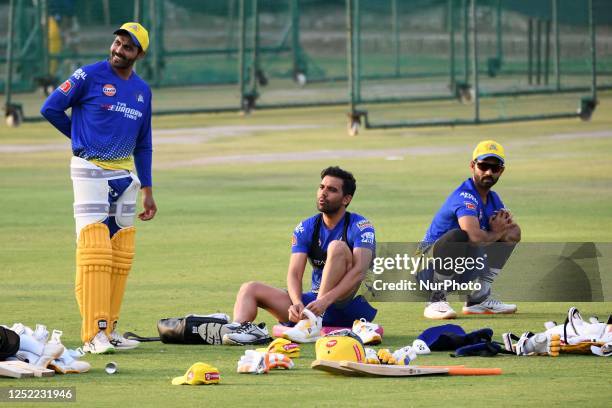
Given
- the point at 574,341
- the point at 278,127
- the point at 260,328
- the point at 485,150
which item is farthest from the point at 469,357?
the point at 278,127

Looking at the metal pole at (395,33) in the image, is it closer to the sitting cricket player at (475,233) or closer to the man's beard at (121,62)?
the sitting cricket player at (475,233)

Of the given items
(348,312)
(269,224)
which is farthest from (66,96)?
(269,224)

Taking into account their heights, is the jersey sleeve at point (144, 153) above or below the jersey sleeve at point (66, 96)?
below

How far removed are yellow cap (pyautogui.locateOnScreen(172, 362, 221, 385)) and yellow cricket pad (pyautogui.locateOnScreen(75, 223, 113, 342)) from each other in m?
1.58

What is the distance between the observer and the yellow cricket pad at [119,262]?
1127 centimetres

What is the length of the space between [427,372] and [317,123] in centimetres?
2309

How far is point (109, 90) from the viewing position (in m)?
11.1

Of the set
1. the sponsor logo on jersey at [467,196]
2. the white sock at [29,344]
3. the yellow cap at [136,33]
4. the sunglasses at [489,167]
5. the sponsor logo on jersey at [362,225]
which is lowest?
the white sock at [29,344]

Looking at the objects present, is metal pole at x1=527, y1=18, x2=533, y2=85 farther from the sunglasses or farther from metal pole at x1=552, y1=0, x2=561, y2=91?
the sunglasses

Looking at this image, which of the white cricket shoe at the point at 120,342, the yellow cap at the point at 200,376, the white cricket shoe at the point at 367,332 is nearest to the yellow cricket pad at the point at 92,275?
the white cricket shoe at the point at 120,342

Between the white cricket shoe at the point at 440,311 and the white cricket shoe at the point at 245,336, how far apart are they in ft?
6.04

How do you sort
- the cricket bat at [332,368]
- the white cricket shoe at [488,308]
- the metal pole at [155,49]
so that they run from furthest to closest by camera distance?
1. the metal pole at [155,49]
2. the white cricket shoe at [488,308]
3. the cricket bat at [332,368]

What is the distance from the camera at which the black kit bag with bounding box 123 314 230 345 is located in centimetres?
1128

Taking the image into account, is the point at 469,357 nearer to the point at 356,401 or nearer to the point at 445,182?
the point at 356,401
